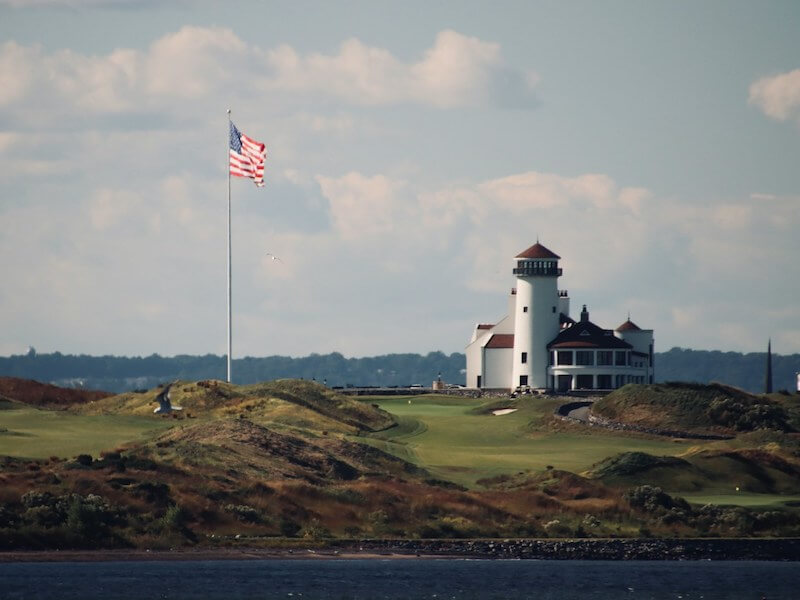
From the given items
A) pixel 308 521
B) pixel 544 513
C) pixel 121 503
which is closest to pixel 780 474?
pixel 544 513

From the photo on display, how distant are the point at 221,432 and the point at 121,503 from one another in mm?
15522

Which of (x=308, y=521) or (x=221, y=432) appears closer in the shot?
(x=308, y=521)

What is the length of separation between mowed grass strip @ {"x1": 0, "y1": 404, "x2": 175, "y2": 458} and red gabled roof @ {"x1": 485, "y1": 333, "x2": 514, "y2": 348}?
207 feet

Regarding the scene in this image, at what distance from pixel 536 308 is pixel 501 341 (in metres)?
9.00

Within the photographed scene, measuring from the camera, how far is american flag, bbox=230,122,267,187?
425 feet

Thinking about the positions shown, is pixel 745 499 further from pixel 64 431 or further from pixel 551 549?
pixel 64 431

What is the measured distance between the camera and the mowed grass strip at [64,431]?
105 metres

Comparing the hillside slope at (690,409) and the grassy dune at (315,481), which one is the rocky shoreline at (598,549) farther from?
the hillside slope at (690,409)

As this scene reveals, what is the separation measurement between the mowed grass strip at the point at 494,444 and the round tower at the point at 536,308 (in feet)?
45.5

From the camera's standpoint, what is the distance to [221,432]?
10894 cm

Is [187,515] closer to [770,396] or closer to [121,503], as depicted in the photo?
[121,503]

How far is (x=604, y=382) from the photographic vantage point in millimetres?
175750

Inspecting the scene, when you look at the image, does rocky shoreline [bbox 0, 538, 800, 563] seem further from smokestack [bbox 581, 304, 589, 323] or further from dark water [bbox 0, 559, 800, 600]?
smokestack [bbox 581, 304, 589, 323]

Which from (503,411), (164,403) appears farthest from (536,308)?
(164,403)
